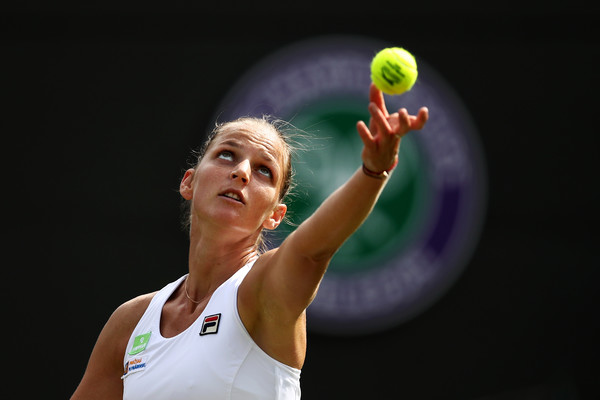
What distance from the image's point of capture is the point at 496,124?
4.41 m

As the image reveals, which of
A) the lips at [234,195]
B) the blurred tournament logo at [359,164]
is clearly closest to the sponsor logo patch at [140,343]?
the lips at [234,195]

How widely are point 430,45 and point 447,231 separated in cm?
103

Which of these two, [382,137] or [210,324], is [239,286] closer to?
[210,324]

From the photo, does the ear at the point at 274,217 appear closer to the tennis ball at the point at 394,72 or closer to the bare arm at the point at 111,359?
the bare arm at the point at 111,359

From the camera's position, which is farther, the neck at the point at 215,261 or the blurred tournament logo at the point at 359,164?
the blurred tournament logo at the point at 359,164

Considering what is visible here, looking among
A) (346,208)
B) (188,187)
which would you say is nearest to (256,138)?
(188,187)

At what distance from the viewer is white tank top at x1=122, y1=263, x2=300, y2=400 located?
194 centimetres

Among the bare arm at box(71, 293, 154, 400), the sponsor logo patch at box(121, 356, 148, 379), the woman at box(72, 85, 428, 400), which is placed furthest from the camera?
the bare arm at box(71, 293, 154, 400)

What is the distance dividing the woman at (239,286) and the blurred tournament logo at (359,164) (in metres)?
1.81

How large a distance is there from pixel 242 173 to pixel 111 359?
29.4 inches

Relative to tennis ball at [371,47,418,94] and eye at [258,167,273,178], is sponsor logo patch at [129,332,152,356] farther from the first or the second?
tennis ball at [371,47,418,94]

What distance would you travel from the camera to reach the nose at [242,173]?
2.25m

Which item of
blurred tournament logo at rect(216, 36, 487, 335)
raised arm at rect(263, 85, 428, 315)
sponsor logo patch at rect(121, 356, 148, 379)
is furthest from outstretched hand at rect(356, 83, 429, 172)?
blurred tournament logo at rect(216, 36, 487, 335)

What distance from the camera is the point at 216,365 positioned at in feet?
6.41
